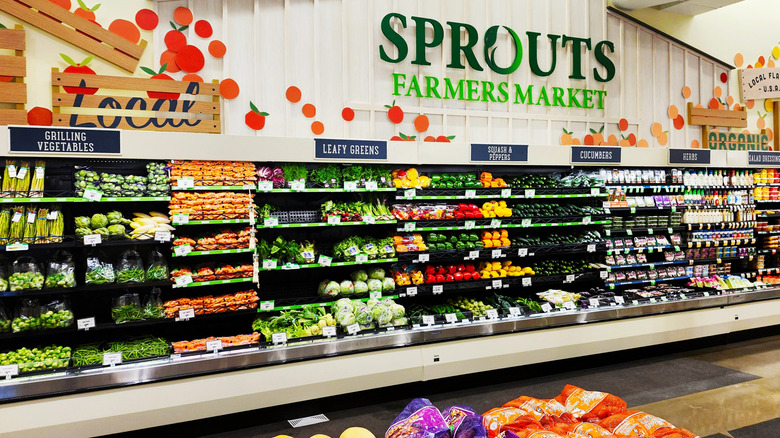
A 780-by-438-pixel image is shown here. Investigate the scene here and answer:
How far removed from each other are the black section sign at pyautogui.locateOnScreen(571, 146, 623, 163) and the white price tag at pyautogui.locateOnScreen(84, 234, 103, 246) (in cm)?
470

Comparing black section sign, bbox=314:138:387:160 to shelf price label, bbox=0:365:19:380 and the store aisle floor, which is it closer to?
the store aisle floor

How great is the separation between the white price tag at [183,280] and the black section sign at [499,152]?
9.41ft

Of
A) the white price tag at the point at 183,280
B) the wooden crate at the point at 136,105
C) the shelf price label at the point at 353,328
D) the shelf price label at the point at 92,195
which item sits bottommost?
the shelf price label at the point at 353,328

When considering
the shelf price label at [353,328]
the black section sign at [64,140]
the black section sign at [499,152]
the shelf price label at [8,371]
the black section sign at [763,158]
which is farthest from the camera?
the black section sign at [763,158]

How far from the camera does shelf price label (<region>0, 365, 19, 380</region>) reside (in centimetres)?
371

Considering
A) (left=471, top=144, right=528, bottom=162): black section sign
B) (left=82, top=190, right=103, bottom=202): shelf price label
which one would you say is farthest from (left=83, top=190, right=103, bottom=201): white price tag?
(left=471, top=144, right=528, bottom=162): black section sign

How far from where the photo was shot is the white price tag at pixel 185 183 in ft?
14.5

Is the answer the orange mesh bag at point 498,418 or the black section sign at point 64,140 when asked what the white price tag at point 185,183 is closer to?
the black section sign at point 64,140

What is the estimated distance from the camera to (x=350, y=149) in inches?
198

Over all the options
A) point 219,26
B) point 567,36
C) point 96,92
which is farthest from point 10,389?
point 567,36

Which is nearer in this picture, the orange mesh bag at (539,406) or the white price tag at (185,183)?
the orange mesh bag at (539,406)

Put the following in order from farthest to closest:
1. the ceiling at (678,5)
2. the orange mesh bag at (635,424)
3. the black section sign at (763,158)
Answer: the black section sign at (763,158)
the ceiling at (678,5)
the orange mesh bag at (635,424)

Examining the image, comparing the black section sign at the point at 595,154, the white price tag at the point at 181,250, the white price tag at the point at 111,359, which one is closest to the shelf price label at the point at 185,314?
the white price tag at the point at 181,250

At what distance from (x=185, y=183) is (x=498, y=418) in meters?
3.36
